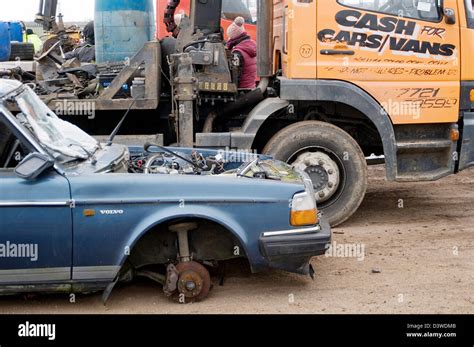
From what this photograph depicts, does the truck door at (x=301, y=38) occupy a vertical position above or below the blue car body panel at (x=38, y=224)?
above

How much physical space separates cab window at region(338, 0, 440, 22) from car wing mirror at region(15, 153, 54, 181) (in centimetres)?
419

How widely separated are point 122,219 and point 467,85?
14.7 ft

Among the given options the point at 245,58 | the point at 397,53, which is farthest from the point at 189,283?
the point at 245,58

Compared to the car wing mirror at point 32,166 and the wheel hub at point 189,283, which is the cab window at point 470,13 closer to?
the wheel hub at point 189,283

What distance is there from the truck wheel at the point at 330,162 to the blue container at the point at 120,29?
365cm

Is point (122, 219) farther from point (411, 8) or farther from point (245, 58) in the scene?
point (245, 58)

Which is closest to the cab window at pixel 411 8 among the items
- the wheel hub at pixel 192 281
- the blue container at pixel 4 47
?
the wheel hub at pixel 192 281

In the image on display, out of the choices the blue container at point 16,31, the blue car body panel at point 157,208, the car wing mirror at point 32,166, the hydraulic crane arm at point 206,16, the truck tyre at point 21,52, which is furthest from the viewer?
the blue container at point 16,31

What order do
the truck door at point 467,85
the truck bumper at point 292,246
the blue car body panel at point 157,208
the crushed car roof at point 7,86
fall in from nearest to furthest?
1. the blue car body panel at point 157,208
2. the truck bumper at point 292,246
3. the crushed car roof at point 7,86
4. the truck door at point 467,85

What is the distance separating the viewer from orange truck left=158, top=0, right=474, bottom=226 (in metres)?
7.72

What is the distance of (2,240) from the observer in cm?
496

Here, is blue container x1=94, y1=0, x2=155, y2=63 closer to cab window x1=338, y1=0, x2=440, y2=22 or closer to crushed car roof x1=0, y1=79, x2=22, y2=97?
cab window x1=338, y1=0, x2=440, y2=22

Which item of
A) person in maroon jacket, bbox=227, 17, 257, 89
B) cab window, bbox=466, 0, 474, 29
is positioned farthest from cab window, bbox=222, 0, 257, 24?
cab window, bbox=466, 0, 474, 29

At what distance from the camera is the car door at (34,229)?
4965 mm
